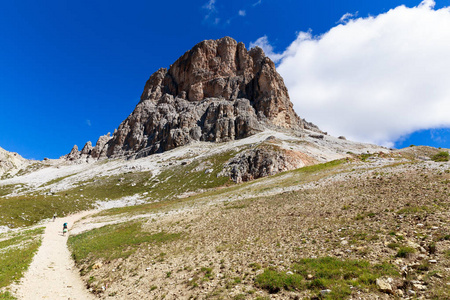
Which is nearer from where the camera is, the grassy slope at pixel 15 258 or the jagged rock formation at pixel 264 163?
the grassy slope at pixel 15 258

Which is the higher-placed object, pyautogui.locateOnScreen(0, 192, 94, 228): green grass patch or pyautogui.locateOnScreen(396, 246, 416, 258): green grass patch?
pyautogui.locateOnScreen(0, 192, 94, 228): green grass patch

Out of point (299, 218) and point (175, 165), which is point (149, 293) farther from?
point (175, 165)

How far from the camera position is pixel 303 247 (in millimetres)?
17609

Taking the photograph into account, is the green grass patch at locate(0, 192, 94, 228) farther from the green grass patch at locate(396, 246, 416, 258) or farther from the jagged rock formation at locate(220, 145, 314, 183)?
the green grass patch at locate(396, 246, 416, 258)

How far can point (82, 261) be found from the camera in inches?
1000

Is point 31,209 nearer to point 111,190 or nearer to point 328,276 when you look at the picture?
point 111,190

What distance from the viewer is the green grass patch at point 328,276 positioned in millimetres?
11789

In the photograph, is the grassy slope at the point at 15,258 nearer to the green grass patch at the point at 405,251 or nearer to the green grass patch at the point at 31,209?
the green grass patch at the point at 405,251

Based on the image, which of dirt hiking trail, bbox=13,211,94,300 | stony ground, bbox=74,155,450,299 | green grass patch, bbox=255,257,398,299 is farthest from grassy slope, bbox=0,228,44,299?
green grass patch, bbox=255,257,398,299

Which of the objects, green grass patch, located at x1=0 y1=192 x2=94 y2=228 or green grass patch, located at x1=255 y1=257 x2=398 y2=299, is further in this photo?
green grass patch, located at x1=0 y1=192 x2=94 y2=228

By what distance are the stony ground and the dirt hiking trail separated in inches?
44.2

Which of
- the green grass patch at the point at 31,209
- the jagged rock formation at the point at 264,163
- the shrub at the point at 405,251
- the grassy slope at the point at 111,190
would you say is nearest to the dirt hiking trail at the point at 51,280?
the shrub at the point at 405,251

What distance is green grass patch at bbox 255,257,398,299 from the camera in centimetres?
1179

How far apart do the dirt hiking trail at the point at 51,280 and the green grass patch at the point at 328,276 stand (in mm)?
15027
